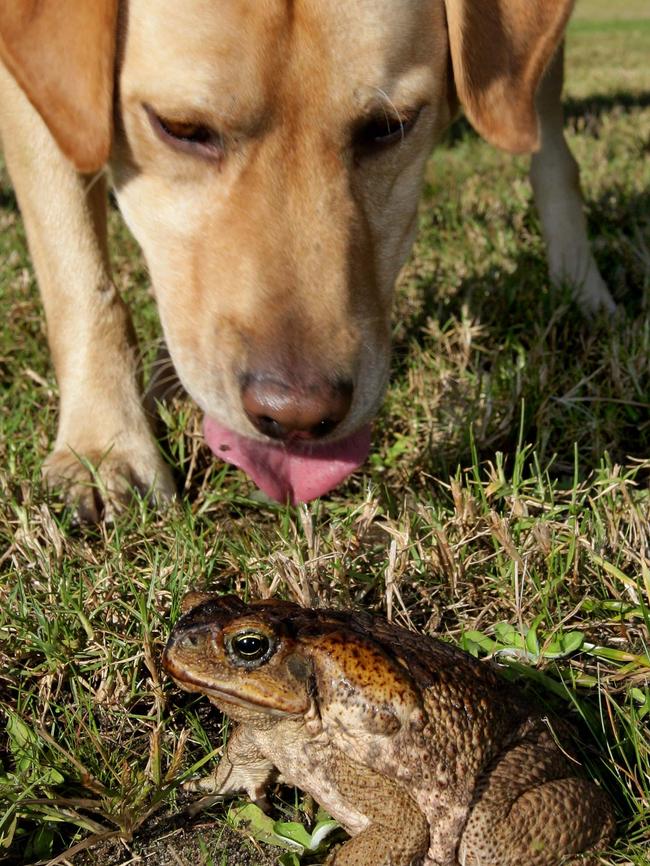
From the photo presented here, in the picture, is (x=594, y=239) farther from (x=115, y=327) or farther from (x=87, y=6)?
(x=87, y=6)

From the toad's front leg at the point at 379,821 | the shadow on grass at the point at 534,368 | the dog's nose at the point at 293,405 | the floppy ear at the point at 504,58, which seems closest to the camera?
the toad's front leg at the point at 379,821

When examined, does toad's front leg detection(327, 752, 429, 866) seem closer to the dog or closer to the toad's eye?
the toad's eye

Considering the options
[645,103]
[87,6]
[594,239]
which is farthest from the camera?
[645,103]

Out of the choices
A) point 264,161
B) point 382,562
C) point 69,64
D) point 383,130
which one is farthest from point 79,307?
point 382,562

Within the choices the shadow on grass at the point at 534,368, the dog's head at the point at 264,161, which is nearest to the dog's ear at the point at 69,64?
the dog's head at the point at 264,161

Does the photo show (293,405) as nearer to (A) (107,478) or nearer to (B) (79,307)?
(A) (107,478)

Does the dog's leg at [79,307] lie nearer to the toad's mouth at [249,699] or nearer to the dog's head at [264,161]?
the dog's head at [264,161]

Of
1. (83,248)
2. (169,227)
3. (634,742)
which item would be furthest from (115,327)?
(634,742)

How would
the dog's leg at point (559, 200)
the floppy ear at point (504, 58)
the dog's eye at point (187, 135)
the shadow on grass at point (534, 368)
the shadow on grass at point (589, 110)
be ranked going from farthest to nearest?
the shadow on grass at point (589, 110) → the dog's leg at point (559, 200) → the shadow on grass at point (534, 368) → the floppy ear at point (504, 58) → the dog's eye at point (187, 135)
